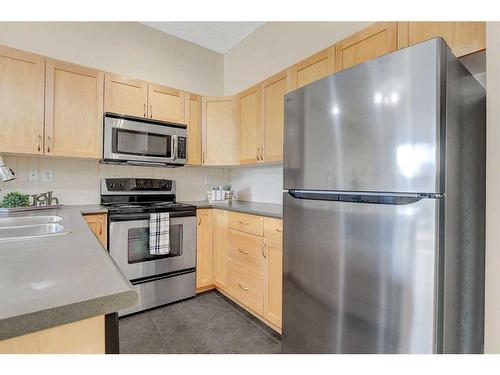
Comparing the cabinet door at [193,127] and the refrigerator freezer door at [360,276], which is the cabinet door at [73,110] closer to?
the cabinet door at [193,127]

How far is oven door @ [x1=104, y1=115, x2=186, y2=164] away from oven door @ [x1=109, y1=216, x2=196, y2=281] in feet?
1.99

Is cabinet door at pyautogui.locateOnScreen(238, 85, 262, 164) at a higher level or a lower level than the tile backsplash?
higher

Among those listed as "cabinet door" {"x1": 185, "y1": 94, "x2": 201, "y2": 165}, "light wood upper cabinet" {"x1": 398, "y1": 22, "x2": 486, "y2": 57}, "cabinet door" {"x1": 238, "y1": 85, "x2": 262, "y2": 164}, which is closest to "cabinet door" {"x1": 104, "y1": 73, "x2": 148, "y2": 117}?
"cabinet door" {"x1": 185, "y1": 94, "x2": 201, "y2": 165}

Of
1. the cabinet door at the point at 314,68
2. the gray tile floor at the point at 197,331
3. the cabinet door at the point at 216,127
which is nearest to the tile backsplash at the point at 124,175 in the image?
the cabinet door at the point at 216,127

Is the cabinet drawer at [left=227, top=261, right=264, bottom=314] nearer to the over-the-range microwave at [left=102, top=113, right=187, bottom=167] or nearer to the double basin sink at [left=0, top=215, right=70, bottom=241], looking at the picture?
the over-the-range microwave at [left=102, top=113, right=187, bottom=167]

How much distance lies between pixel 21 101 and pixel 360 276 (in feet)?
8.49

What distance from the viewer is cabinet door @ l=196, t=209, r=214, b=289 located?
2604mm

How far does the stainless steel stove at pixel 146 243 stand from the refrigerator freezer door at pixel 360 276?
1259 mm

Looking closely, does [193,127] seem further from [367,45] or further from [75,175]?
[367,45]

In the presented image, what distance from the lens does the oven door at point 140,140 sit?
231 cm

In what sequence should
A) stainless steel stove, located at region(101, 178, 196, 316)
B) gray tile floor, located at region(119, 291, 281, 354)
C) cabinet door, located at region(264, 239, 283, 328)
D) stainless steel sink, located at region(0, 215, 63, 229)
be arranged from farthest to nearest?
1. stainless steel stove, located at region(101, 178, 196, 316)
2. cabinet door, located at region(264, 239, 283, 328)
3. gray tile floor, located at region(119, 291, 281, 354)
4. stainless steel sink, located at region(0, 215, 63, 229)

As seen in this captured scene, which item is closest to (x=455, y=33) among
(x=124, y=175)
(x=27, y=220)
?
(x=27, y=220)

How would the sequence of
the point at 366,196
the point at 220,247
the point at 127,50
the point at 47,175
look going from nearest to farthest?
1. the point at 366,196
2. the point at 47,175
3. the point at 220,247
4. the point at 127,50

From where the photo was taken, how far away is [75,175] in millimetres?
2465
